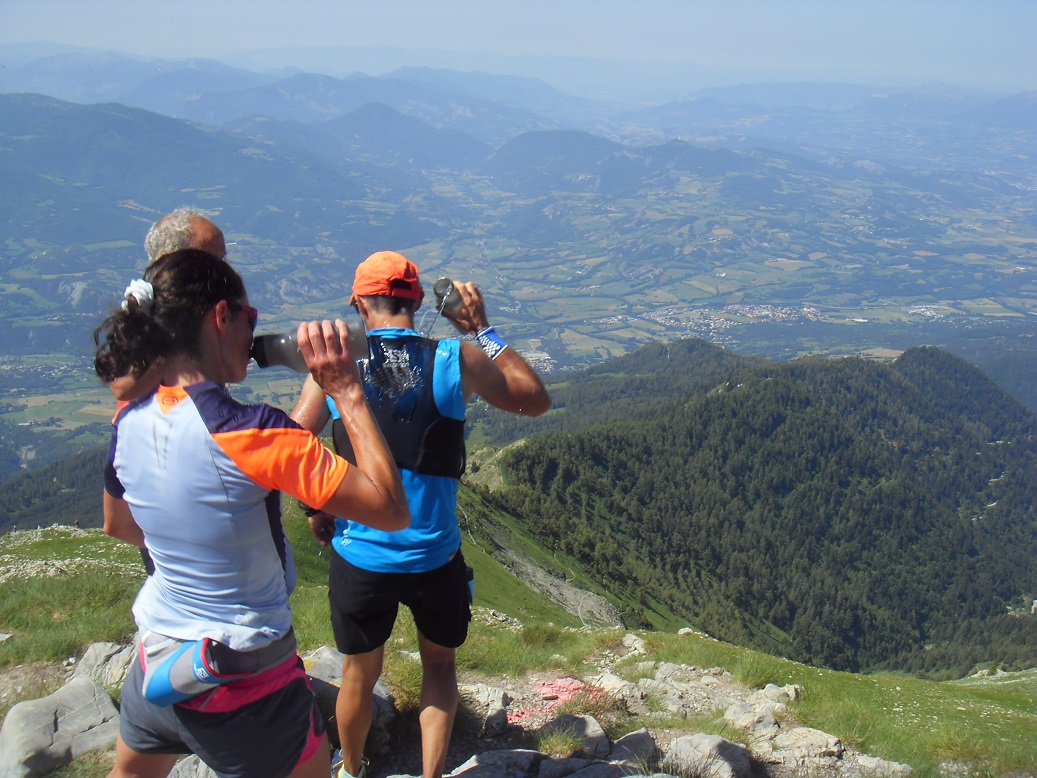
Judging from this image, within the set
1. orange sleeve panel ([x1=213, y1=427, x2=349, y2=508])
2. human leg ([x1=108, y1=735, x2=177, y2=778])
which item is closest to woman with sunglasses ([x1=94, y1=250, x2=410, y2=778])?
orange sleeve panel ([x1=213, y1=427, x2=349, y2=508])

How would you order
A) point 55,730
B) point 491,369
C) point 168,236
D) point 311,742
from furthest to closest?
point 55,730, point 168,236, point 491,369, point 311,742

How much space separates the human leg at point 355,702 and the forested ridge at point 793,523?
62684mm

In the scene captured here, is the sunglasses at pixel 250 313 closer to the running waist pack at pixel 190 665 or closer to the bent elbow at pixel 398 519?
the bent elbow at pixel 398 519

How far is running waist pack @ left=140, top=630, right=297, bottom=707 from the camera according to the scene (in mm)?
3549

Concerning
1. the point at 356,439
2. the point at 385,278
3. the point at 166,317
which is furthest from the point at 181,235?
the point at 356,439

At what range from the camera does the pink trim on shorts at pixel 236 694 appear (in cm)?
365

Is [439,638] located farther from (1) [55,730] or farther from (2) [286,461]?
(1) [55,730]

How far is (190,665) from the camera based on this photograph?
356cm

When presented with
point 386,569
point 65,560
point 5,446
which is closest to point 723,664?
point 386,569

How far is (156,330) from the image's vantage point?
11.5ft

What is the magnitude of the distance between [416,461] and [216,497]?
1637mm

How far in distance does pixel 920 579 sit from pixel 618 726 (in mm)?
148077

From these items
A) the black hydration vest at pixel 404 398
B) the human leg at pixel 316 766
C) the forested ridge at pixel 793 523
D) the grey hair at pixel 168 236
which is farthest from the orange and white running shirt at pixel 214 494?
the forested ridge at pixel 793 523

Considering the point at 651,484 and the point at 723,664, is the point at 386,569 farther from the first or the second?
the point at 651,484
